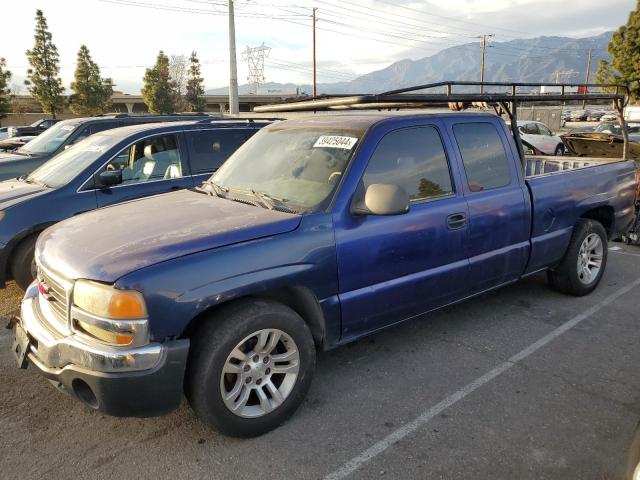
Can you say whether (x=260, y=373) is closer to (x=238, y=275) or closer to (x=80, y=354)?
(x=238, y=275)

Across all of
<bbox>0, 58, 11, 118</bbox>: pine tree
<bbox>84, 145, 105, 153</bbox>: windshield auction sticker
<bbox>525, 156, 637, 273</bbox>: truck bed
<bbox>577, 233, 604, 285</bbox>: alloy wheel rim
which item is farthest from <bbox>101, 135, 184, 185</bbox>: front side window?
<bbox>0, 58, 11, 118</bbox>: pine tree

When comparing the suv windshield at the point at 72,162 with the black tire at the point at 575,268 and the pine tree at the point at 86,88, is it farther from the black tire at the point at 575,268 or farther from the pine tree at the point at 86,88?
the pine tree at the point at 86,88

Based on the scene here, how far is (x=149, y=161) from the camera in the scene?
5.81 metres

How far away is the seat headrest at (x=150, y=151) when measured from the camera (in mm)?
5777

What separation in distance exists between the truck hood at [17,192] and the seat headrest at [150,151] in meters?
1.13

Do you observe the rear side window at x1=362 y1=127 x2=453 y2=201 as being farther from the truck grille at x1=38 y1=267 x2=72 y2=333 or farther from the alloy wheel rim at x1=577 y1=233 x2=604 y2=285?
the alloy wheel rim at x1=577 y1=233 x2=604 y2=285

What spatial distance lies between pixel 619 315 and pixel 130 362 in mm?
4284

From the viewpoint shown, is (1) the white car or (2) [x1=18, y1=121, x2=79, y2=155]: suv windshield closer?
(2) [x1=18, y1=121, x2=79, y2=155]: suv windshield

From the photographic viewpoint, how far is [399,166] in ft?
11.5

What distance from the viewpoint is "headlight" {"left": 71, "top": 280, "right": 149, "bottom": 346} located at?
2420mm

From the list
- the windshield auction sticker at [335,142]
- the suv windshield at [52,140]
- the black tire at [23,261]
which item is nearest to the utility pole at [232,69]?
the suv windshield at [52,140]

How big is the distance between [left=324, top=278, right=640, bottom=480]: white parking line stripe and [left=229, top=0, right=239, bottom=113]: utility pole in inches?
802

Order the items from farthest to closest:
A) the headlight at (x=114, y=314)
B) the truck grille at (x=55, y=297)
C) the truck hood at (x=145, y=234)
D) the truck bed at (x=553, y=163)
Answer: the truck bed at (x=553, y=163) → the truck grille at (x=55, y=297) → the truck hood at (x=145, y=234) → the headlight at (x=114, y=314)

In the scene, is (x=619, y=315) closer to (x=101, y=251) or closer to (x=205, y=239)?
(x=205, y=239)
